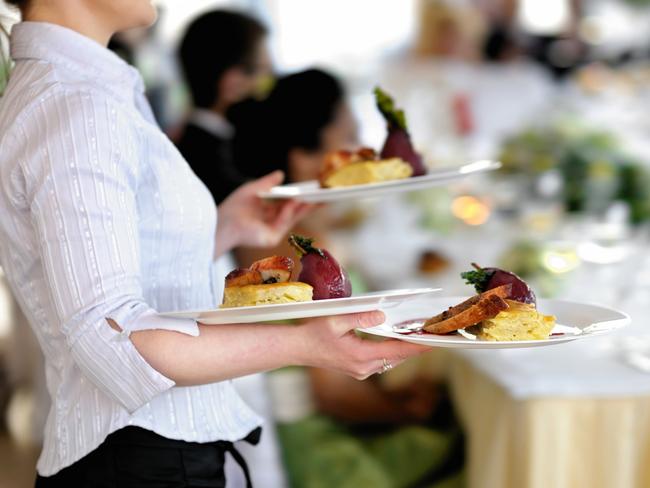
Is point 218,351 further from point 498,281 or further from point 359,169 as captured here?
point 359,169

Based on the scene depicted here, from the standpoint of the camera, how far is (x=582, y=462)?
173cm

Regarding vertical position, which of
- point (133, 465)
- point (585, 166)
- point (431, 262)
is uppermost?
point (133, 465)

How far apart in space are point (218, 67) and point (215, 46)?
0.22 feet

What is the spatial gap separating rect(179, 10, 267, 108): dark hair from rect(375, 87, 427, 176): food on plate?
1347mm

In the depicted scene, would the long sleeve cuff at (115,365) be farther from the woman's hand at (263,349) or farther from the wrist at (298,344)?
the wrist at (298,344)

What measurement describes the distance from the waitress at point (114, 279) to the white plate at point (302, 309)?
6 cm

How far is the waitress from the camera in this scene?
2.87ft

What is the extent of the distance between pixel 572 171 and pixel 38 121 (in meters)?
2.76

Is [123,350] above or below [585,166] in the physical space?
above

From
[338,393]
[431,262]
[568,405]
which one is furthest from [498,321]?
[431,262]

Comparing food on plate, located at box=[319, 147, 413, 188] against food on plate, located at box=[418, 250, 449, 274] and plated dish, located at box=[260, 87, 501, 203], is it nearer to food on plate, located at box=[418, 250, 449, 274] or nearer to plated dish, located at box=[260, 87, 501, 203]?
plated dish, located at box=[260, 87, 501, 203]

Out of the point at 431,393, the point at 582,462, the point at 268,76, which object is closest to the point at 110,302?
the point at 582,462

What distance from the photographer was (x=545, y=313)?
3.54 feet

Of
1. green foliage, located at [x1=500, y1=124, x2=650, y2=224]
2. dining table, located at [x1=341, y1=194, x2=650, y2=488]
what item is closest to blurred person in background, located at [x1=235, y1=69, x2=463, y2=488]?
dining table, located at [x1=341, y1=194, x2=650, y2=488]
